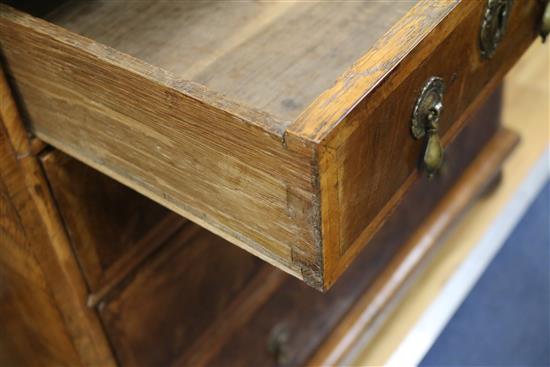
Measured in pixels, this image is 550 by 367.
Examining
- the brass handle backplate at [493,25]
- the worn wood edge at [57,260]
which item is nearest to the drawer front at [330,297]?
the worn wood edge at [57,260]

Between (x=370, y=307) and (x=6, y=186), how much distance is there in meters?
0.56

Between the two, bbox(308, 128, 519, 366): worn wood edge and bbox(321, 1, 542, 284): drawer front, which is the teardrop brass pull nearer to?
bbox(321, 1, 542, 284): drawer front

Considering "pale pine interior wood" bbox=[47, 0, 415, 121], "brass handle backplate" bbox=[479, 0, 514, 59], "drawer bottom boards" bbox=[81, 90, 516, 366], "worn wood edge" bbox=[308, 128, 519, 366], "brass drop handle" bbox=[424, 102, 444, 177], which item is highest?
"pale pine interior wood" bbox=[47, 0, 415, 121]

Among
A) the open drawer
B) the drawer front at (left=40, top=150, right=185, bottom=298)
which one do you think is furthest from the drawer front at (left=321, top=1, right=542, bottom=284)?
the drawer front at (left=40, top=150, right=185, bottom=298)

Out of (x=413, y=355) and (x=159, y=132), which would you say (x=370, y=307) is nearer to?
(x=413, y=355)

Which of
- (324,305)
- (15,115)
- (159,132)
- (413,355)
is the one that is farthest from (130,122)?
(413,355)

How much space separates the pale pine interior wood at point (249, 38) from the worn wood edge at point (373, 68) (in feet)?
0.18

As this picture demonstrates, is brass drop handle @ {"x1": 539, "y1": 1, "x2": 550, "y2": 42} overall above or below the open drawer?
below

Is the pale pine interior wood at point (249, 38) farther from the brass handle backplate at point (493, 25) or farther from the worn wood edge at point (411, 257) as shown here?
the worn wood edge at point (411, 257)

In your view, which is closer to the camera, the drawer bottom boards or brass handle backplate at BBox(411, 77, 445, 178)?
brass handle backplate at BBox(411, 77, 445, 178)

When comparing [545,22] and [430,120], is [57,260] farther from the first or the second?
[545,22]

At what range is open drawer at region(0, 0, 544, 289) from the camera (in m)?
0.43

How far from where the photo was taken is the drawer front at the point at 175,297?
2.39ft

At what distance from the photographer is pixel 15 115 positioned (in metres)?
0.57
